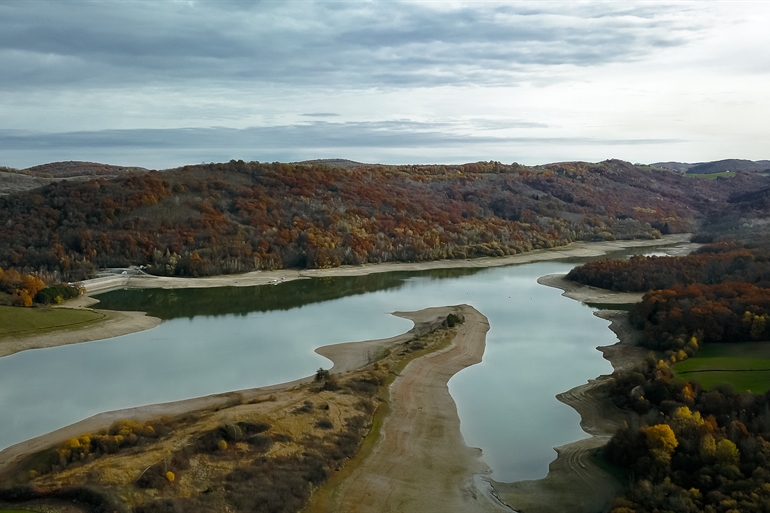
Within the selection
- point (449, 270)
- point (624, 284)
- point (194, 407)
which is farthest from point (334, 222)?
point (194, 407)

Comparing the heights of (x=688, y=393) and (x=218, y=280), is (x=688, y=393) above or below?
below

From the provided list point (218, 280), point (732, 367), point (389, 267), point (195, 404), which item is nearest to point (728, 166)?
point (389, 267)

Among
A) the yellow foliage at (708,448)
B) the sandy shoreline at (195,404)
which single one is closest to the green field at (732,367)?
the yellow foliage at (708,448)

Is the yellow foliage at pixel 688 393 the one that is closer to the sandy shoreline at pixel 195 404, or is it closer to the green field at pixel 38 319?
the sandy shoreline at pixel 195 404

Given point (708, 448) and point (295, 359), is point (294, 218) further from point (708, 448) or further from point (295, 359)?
point (708, 448)

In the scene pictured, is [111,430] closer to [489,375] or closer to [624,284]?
[489,375]
